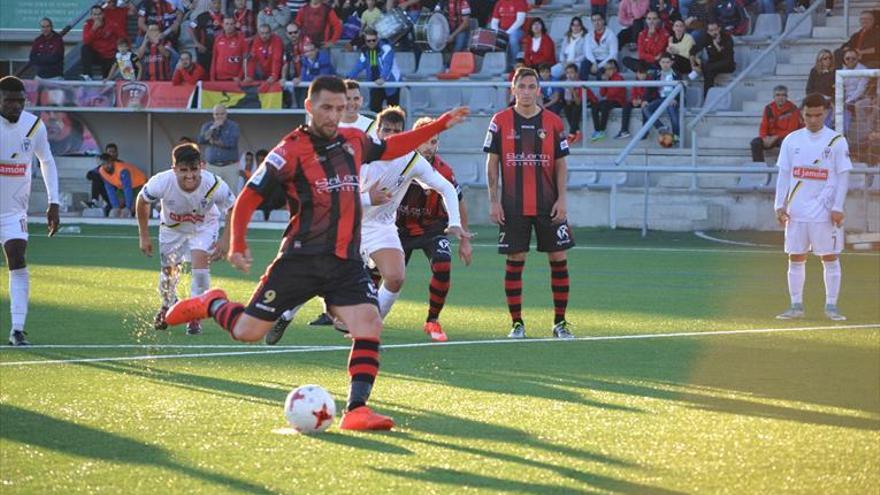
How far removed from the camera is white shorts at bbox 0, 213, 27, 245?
11680 millimetres

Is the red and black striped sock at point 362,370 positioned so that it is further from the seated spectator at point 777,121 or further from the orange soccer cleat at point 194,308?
the seated spectator at point 777,121

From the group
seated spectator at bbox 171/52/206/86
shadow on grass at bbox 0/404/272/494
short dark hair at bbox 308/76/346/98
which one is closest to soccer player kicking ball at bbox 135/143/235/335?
shadow on grass at bbox 0/404/272/494

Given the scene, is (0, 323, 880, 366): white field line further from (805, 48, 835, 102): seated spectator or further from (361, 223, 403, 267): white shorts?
(805, 48, 835, 102): seated spectator

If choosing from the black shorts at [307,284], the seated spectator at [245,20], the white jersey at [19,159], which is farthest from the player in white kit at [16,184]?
the seated spectator at [245,20]

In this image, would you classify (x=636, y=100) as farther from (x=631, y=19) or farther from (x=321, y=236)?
(x=321, y=236)

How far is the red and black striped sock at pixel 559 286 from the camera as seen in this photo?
11.9 metres

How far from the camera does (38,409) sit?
8375mm

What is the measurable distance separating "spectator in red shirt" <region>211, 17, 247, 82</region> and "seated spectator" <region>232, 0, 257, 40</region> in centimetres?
64

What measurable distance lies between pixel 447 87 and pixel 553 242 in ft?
48.9

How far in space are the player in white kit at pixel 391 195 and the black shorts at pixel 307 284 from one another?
3.05 metres

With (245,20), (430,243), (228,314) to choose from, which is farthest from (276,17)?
(228,314)

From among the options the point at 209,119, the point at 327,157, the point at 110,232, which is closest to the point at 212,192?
the point at 327,157

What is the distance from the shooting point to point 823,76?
74.7 ft

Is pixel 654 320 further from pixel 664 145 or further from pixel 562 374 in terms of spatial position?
pixel 664 145
